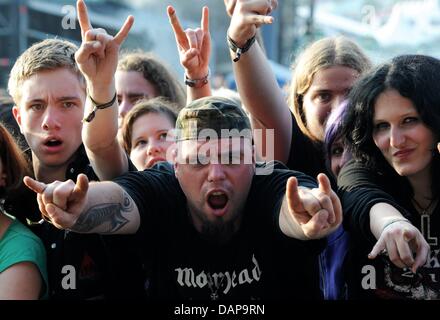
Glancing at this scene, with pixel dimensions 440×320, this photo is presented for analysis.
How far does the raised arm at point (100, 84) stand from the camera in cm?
230

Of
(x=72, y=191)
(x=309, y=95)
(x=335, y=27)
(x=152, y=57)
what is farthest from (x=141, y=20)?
(x=72, y=191)

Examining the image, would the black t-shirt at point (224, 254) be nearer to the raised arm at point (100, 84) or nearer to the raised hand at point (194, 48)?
the raised arm at point (100, 84)

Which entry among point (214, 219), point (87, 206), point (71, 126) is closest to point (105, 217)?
point (87, 206)

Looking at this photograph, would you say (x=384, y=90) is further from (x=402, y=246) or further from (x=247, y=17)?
(x=402, y=246)

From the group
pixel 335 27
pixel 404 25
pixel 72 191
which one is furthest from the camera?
pixel 335 27

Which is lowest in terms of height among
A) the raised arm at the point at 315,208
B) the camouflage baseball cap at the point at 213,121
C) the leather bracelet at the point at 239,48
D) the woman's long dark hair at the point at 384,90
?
the raised arm at the point at 315,208

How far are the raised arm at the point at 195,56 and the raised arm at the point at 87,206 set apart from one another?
2.28 ft

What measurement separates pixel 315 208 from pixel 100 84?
0.80 metres

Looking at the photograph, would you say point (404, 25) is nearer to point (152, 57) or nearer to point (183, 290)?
point (152, 57)

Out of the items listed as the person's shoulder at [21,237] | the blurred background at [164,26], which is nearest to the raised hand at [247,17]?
the person's shoulder at [21,237]

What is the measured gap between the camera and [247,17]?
2.50m
